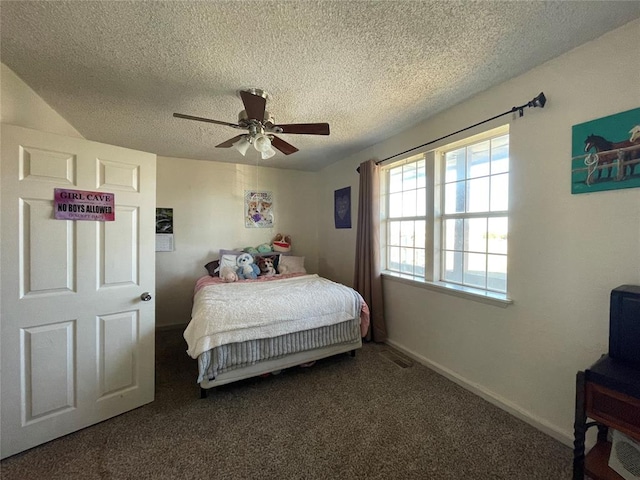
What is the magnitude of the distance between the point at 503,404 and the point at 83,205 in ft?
10.9

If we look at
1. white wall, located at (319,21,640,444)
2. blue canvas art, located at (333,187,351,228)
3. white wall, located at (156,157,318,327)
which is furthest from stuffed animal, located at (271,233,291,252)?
white wall, located at (319,21,640,444)

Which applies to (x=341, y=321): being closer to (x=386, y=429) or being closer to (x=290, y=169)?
(x=386, y=429)

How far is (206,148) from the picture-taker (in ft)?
10.8

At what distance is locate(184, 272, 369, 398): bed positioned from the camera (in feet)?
6.40

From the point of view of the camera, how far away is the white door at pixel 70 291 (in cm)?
147

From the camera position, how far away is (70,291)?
1633 mm

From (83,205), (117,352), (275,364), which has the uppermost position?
(83,205)

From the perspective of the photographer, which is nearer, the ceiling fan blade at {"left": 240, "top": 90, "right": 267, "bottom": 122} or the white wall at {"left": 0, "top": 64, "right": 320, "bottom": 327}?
the ceiling fan blade at {"left": 240, "top": 90, "right": 267, "bottom": 122}

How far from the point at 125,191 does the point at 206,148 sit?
1.68 metres

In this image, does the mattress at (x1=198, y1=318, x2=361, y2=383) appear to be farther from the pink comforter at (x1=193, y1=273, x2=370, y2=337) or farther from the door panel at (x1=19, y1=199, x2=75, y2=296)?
the door panel at (x1=19, y1=199, x2=75, y2=296)

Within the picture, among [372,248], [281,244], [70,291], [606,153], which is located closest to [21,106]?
[70,291]

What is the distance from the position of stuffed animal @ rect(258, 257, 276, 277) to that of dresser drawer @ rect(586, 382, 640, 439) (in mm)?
3115

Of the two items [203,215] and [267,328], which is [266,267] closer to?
[203,215]

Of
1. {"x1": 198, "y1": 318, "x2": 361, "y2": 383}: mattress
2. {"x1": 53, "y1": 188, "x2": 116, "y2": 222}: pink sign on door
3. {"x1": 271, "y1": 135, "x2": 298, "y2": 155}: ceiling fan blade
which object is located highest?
{"x1": 271, "y1": 135, "x2": 298, "y2": 155}: ceiling fan blade
